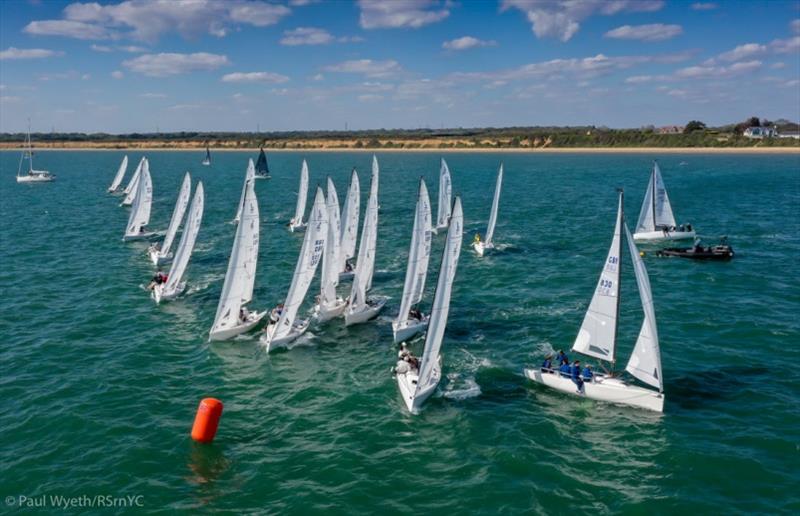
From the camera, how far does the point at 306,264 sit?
1435 inches

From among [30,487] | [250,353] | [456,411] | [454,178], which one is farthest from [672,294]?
[454,178]

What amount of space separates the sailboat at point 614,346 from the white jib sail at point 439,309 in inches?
211

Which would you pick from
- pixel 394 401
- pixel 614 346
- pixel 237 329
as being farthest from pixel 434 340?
pixel 237 329

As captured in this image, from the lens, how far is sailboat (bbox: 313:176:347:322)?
38.6 metres

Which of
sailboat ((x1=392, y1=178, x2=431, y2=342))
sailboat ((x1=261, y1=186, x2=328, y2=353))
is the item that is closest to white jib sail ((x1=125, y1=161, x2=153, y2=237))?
sailboat ((x1=261, y1=186, x2=328, y2=353))

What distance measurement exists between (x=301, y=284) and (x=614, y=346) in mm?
17737

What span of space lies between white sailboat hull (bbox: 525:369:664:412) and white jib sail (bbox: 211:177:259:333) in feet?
62.6

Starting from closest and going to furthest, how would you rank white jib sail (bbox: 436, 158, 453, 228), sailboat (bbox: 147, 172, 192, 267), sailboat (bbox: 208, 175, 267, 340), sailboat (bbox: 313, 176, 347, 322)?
sailboat (bbox: 208, 175, 267, 340) < sailboat (bbox: 313, 176, 347, 322) < sailboat (bbox: 147, 172, 192, 267) < white jib sail (bbox: 436, 158, 453, 228)

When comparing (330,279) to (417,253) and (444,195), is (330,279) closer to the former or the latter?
(417,253)

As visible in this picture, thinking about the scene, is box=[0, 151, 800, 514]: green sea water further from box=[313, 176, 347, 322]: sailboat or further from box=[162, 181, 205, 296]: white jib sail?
box=[162, 181, 205, 296]: white jib sail

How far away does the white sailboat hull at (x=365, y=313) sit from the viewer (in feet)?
123

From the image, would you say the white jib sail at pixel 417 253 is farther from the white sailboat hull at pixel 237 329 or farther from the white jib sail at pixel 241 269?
the white jib sail at pixel 241 269

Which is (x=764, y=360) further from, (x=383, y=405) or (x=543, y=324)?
(x=383, y=405)

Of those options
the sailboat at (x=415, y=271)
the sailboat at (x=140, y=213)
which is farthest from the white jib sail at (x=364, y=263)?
the sailboat at (x=140, y=213)
